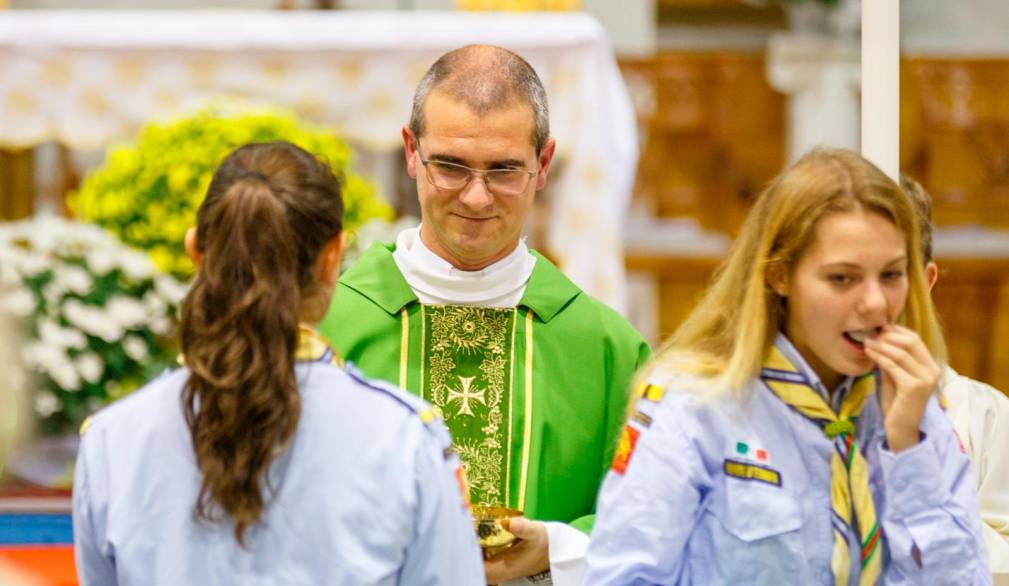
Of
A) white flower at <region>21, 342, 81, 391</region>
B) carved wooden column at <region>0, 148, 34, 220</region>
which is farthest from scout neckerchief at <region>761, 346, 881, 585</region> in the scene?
carved wooden column at <region>0, 148, 34, 220</region>

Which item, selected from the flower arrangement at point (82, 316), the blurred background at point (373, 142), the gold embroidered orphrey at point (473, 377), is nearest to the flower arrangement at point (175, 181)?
the blurred background at point (373, 142)

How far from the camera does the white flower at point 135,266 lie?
5223 millimetres

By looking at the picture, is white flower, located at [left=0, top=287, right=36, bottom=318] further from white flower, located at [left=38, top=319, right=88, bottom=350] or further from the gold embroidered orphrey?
the gold embroidered orphrey

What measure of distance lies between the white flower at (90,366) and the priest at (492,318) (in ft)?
6.84

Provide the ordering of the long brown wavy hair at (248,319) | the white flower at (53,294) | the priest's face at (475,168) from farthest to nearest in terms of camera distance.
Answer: the white flower at (53,294)
the priest's face at (475,168)
the long brown wavy hair at (248,319)

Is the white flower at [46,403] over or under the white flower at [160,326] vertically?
under

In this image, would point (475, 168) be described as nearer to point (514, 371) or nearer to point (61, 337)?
point (514, 371)

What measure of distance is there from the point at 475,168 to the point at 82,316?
8.34 ft

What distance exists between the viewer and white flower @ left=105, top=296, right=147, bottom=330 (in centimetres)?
514

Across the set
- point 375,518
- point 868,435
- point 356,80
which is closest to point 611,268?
point 356,80

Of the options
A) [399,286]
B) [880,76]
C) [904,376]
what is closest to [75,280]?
[399,286]

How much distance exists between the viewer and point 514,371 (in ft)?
10.4

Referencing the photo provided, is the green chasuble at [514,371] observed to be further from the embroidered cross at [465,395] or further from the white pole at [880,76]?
the white pole at [880,76]

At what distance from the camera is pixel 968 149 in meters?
8.16
